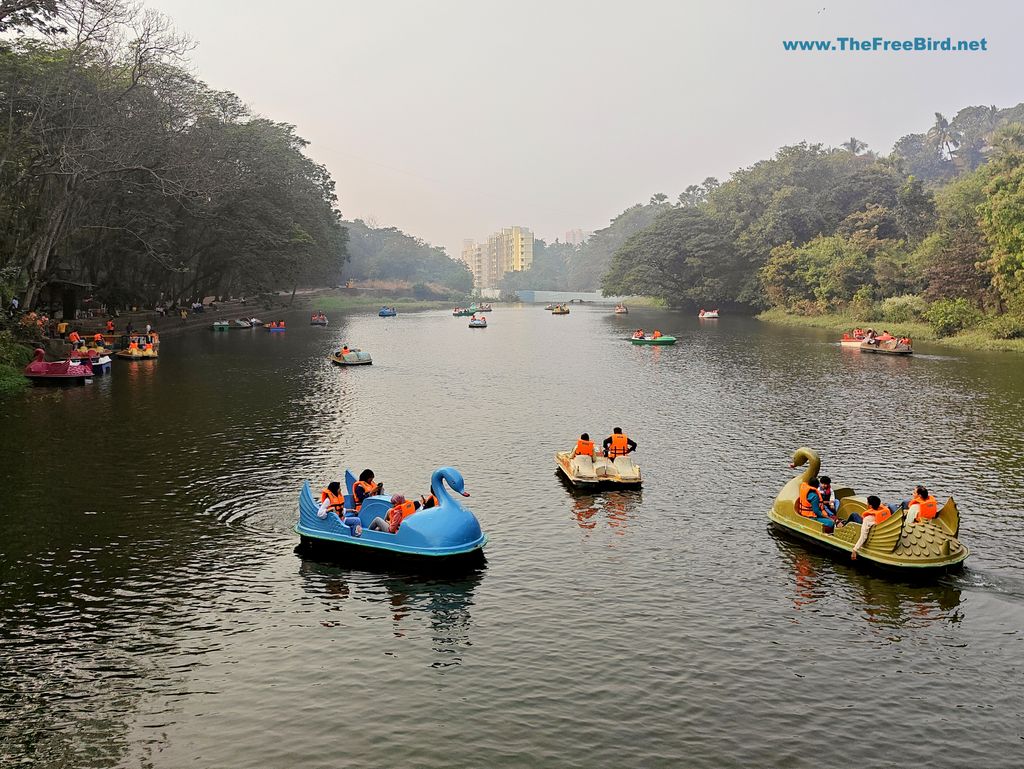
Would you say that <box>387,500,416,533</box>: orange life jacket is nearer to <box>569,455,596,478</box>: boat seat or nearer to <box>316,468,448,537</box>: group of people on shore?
<box>316,468,448,537</box>: group of people on shore

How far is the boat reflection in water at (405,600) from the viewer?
16.3 metres

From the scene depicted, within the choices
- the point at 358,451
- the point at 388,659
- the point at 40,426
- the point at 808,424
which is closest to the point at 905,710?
the point at 388,659

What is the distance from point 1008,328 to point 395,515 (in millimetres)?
62531

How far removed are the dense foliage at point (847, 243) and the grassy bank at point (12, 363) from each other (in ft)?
221

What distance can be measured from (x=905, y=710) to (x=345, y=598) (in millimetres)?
10606

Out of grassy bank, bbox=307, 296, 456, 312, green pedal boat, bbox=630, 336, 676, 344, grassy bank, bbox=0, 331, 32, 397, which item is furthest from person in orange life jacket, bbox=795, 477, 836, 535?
grassy bank, bbox=307, 296, 456, 312

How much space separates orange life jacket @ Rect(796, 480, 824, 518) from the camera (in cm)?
2150

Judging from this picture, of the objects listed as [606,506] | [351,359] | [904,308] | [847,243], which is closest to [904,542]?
[606,506]

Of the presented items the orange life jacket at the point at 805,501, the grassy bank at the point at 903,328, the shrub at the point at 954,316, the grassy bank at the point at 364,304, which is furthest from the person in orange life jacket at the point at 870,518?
the grassy bank at the point at 364,304

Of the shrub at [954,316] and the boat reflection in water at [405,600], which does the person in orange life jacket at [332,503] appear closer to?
the boat reflection in water at [405,600]

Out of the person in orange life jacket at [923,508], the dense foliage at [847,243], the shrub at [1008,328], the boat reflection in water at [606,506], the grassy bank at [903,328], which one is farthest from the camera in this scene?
the dense foliage at [847,243]

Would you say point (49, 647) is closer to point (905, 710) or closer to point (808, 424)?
point (905, 710)

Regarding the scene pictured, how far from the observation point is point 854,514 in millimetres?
22078

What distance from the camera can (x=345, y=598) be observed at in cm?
1805
